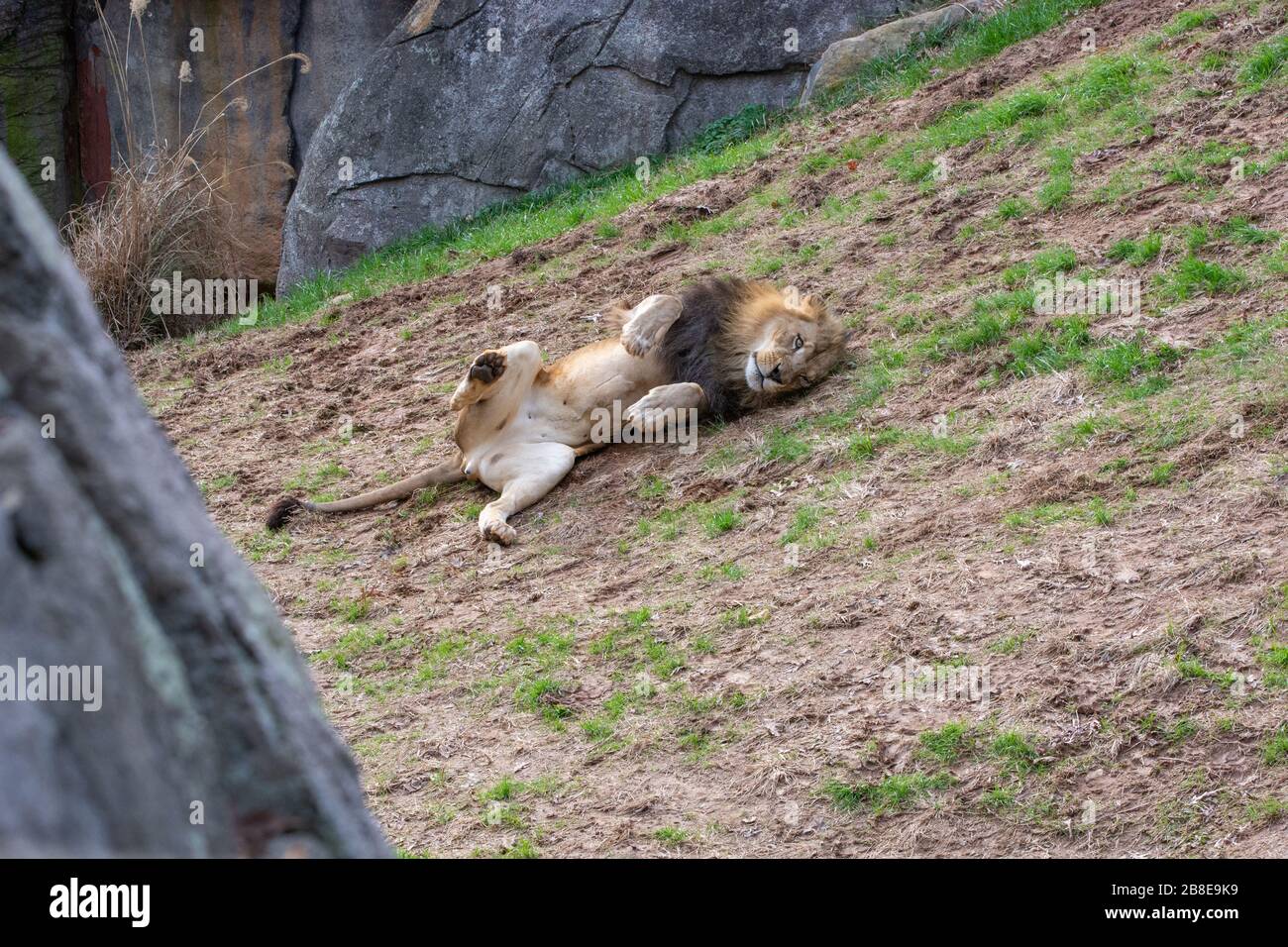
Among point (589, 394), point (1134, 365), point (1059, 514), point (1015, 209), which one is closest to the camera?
point (1059, 514)

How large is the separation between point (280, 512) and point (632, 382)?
212cm

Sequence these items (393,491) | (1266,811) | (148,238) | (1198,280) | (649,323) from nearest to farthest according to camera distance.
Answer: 1. (1266,811)
2. (1198,280)
3. (649,323)
4. (393,491)
5. (148,238)

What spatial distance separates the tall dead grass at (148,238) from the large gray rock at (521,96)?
36.0 inches

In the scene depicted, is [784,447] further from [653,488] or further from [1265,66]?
[1265,66]

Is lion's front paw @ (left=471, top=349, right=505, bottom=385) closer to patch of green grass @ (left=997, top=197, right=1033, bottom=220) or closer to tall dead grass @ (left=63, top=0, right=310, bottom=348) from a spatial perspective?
patch of green grass @ (left=997, top=197, right=1033, bottom=220)

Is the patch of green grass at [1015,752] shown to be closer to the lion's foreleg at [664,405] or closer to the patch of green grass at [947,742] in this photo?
A: the patch of green grass at [947,742]

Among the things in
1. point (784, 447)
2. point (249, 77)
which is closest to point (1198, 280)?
point (784, 447)

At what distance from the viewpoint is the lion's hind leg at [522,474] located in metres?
6.96

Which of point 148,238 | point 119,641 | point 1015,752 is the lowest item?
point 1015,752

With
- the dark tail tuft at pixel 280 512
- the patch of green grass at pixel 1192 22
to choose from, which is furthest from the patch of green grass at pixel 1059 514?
the patch of green grass at pixel 1192 22

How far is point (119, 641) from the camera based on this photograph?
1.04 m

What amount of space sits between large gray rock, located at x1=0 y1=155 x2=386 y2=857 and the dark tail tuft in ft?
20.7

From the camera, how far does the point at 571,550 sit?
6.49 m

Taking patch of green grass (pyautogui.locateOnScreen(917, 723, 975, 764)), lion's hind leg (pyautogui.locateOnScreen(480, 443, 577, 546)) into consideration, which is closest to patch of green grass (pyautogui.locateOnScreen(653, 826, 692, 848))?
patch of green grass (pyautogui.locateOnScreen(917, 723, 975, 764))
